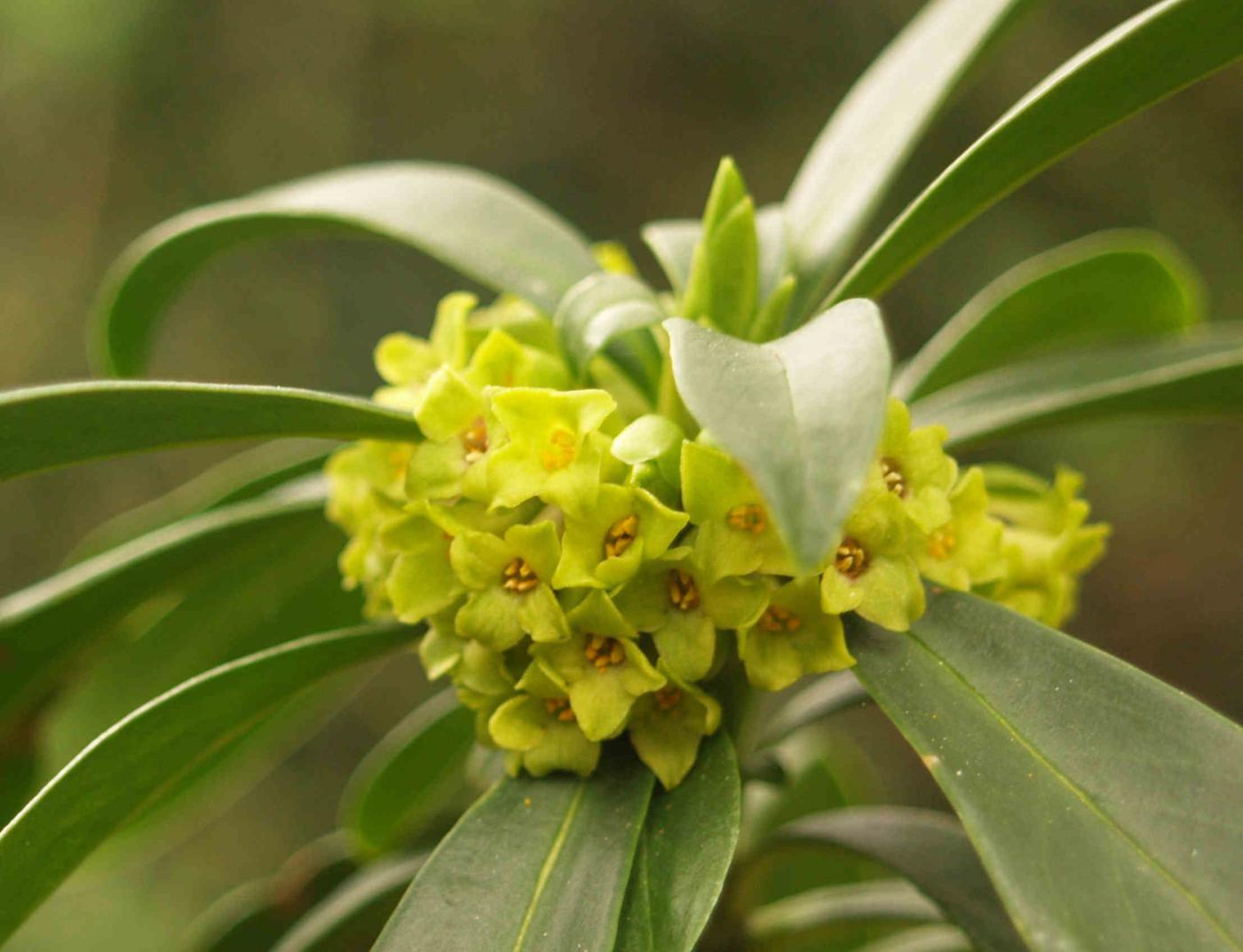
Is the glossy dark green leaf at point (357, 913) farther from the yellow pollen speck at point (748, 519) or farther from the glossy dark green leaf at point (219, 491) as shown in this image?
Answer: the yellow pollen speck at point (748, 519)

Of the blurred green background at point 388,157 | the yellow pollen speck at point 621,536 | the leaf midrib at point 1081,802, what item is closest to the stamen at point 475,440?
the yellow pollen speck at point 621,536

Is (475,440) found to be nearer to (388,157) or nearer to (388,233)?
(388,233)

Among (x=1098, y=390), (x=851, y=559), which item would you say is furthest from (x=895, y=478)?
(x=1098, y=390)

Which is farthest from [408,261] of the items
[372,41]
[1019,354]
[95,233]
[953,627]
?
[953,627]

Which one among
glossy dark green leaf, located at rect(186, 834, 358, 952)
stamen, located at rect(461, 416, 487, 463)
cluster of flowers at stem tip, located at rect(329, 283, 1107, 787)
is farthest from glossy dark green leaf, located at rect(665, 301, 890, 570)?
glossy dark green leaf, located at rect(186, 834, 358, 952)

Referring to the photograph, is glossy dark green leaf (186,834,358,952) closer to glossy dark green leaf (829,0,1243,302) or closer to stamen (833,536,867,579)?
stamen (833,536,867,579)

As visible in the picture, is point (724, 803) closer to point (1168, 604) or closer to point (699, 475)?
point (699, 475)

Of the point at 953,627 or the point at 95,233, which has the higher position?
the point at 95,233
